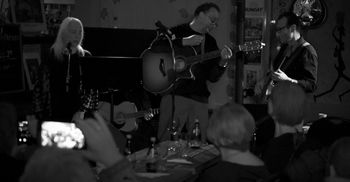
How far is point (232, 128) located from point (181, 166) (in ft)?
3.05

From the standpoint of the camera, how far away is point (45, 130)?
4031mm

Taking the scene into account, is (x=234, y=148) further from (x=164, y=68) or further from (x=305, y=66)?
(x=164, y=68)

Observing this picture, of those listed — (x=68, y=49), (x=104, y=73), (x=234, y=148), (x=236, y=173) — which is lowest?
(x=236, y=173)

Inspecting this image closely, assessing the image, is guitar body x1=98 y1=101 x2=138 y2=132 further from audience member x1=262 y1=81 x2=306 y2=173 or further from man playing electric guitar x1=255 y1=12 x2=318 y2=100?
audience member x1=262 y1=81 x2=306 y2=173

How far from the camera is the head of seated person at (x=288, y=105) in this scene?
3.67 m

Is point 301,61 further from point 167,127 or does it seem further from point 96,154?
point 96,154

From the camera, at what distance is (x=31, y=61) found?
750 cm

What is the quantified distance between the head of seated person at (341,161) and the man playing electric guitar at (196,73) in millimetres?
3607

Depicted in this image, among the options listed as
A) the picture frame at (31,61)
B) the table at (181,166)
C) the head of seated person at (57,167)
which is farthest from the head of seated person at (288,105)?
the picture frame at (31,61)

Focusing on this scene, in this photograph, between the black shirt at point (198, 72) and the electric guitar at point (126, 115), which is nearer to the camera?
the black shirt at point (198, 72)

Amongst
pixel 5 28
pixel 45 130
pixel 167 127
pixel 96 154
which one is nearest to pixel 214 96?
pixel 167 127

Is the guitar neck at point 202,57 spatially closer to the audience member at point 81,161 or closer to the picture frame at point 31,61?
the picture frame at point 31,61

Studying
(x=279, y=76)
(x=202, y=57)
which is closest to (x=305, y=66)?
(x=279, y=76)

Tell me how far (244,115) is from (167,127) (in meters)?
3.33
